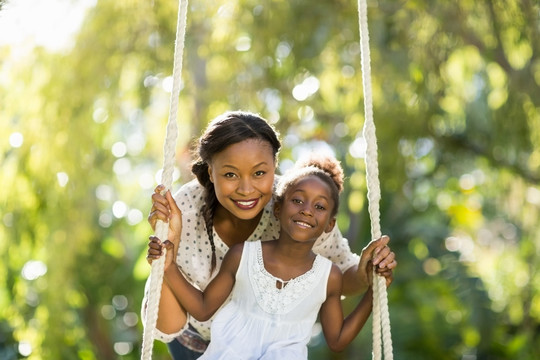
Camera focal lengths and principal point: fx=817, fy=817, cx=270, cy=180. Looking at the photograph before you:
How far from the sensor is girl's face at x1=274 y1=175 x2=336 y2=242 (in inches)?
72.2

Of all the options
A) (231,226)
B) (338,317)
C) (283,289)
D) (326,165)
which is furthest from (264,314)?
(326,165)

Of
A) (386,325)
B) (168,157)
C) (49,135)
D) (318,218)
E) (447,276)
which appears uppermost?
(49,135)

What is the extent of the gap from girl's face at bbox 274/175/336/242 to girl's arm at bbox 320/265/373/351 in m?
0.14

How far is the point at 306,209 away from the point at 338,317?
0.28 meters

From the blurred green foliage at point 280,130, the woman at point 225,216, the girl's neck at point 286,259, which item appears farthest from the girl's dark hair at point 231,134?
the blurred green foliage at point 280,130

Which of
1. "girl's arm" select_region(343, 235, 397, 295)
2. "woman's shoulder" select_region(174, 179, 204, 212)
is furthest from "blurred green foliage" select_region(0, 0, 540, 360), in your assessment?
"girl's arm" select_region(343, 235, 397, 295)

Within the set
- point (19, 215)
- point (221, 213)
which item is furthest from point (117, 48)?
point (221, 213)

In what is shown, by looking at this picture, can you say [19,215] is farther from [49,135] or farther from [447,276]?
[447,276]

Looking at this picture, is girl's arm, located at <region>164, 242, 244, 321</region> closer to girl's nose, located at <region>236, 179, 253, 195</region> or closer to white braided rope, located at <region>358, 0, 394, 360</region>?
girl's nose, located at <region>236, 179, 253, 195</region>

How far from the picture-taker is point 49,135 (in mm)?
4688

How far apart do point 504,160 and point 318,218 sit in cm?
389

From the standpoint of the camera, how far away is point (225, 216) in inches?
80.9

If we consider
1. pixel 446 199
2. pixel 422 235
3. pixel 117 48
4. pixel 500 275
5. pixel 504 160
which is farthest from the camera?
pixel 446 199

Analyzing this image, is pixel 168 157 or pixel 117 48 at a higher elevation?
pixel 117 48
